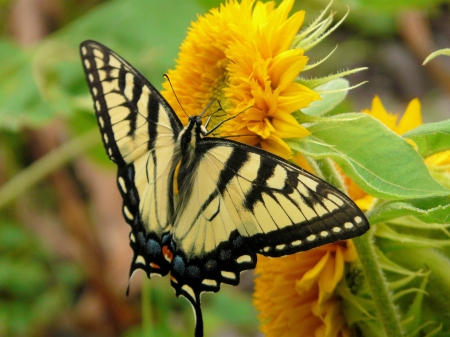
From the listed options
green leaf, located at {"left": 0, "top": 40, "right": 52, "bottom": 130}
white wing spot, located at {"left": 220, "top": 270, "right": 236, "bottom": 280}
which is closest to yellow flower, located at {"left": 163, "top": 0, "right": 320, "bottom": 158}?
white wing spot, located at {"left": 220, "top": 270, "right": 236, "bottom": 280}

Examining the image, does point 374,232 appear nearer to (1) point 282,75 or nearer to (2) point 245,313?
(1) point 282,75

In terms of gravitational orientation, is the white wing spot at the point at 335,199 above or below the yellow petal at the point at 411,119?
below

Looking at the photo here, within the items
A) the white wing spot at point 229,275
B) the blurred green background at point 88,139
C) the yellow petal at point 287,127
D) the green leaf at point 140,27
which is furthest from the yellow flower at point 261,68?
the green leaf at point 140,27

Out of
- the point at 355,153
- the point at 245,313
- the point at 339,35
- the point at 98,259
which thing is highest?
the point at 339,35

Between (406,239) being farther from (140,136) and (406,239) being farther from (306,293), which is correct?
(140,136)

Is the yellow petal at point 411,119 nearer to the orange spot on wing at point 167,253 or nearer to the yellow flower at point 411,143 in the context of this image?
the yellow flower at point 411,143

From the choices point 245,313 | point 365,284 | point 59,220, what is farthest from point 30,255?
point 365,284

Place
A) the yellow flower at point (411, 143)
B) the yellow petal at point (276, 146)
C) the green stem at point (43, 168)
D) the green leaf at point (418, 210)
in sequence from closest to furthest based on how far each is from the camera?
the green leaf at point (418, 210) → the yellow petal at point (276, 146) → the yellow flower at point (411, 143) → the green stem at point (43, 168)
